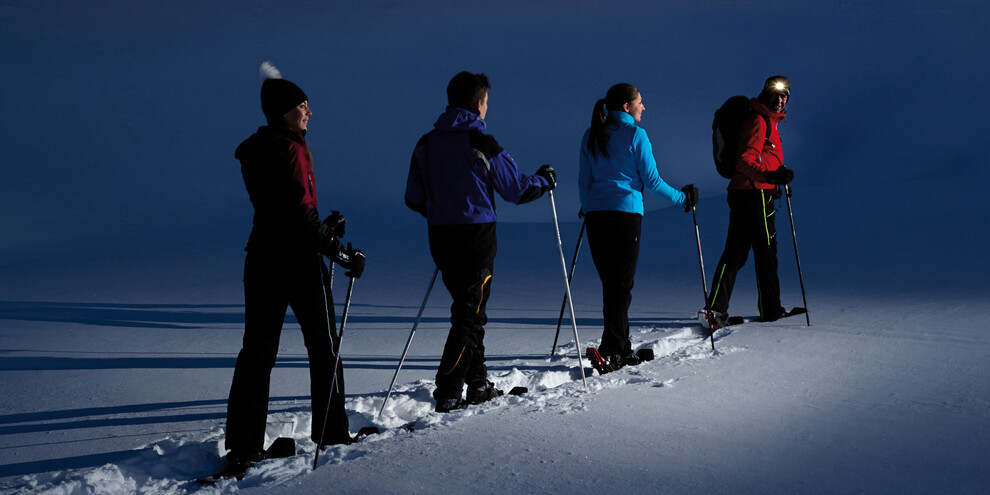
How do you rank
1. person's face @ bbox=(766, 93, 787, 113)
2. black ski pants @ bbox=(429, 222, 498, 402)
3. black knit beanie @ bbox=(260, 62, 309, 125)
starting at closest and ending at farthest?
1. black knit beanie @ bbox=(260, 62, 309, 125)
2. black ski pants @ bbox=(429, 222, 498, 402)
3. person's face @ bbox=(766, 93, 787, 113)

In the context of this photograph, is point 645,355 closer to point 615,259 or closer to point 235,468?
point 615,259

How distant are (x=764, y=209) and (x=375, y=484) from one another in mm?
3463

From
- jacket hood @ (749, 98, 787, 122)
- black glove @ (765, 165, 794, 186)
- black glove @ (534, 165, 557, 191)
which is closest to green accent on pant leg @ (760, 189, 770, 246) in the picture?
black glove @ (765, 165, 794, 186)

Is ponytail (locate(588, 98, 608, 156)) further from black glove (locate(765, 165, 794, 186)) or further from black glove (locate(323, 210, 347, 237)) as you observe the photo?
black glove (locate(323, 210, 347, 237))

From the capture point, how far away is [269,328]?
10.3ft

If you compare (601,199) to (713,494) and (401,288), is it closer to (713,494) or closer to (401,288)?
(713,494)

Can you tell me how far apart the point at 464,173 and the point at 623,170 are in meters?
1.11

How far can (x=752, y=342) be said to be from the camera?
187 inches

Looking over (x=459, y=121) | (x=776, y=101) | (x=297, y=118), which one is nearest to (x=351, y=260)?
(x=297, y=118)

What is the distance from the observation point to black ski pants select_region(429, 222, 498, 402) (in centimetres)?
362

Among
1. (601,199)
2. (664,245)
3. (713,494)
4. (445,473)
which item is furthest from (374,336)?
(664,245)

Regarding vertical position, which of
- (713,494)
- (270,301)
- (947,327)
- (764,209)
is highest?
(764,209)

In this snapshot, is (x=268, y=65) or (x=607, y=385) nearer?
(x=268, y=65)

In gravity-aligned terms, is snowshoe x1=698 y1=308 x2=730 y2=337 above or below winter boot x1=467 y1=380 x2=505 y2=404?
above
